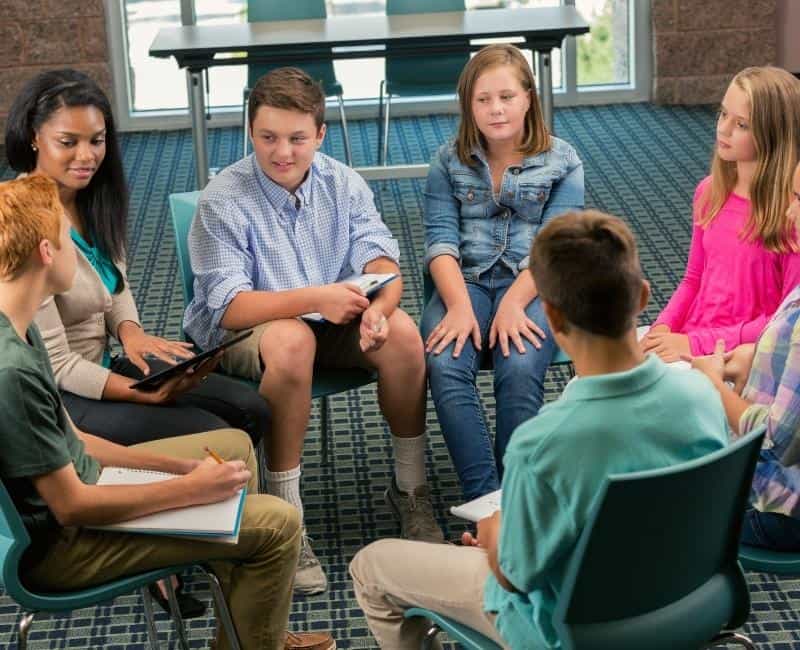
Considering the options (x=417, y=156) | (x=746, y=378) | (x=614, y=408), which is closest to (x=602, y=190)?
(x=417, y=156)

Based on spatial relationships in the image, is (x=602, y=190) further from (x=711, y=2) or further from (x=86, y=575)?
(x=86, y=575)

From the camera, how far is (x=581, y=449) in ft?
5.66

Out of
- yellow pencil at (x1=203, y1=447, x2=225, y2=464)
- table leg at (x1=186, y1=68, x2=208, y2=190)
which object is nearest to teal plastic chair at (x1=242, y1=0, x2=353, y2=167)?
table leg at (x1=186, y1=68, x2=208, y2=190)

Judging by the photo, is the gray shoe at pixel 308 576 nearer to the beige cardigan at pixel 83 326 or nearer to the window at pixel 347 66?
the beige cardigan at pixel 83 326

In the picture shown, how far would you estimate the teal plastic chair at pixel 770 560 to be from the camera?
7.26ft

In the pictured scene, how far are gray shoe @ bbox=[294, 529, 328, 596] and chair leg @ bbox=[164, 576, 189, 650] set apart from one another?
31 centimetres

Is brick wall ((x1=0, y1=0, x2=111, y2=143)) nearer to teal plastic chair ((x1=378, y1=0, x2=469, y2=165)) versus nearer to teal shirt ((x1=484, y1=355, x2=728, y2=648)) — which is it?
teal plastic chair ((x1=378, y1=0, x2=469, y2=165))

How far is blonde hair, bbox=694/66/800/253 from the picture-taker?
2.81m

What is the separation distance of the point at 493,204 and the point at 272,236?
0.58 m

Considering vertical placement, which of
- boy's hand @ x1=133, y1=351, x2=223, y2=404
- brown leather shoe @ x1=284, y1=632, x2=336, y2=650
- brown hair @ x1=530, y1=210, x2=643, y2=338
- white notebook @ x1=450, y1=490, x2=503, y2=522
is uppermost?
brown hair @ x1=530, y1=210, x2=643, y2=338

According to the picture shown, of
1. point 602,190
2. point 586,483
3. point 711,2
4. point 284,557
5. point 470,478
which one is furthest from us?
point 711,2

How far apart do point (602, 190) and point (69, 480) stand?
423 centimetres

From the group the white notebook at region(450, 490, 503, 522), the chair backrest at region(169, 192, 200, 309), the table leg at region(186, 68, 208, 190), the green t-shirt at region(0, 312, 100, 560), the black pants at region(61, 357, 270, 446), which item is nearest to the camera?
the green t-shirt at region(0, 312, 100, 560)

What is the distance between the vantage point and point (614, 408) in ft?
5.70
